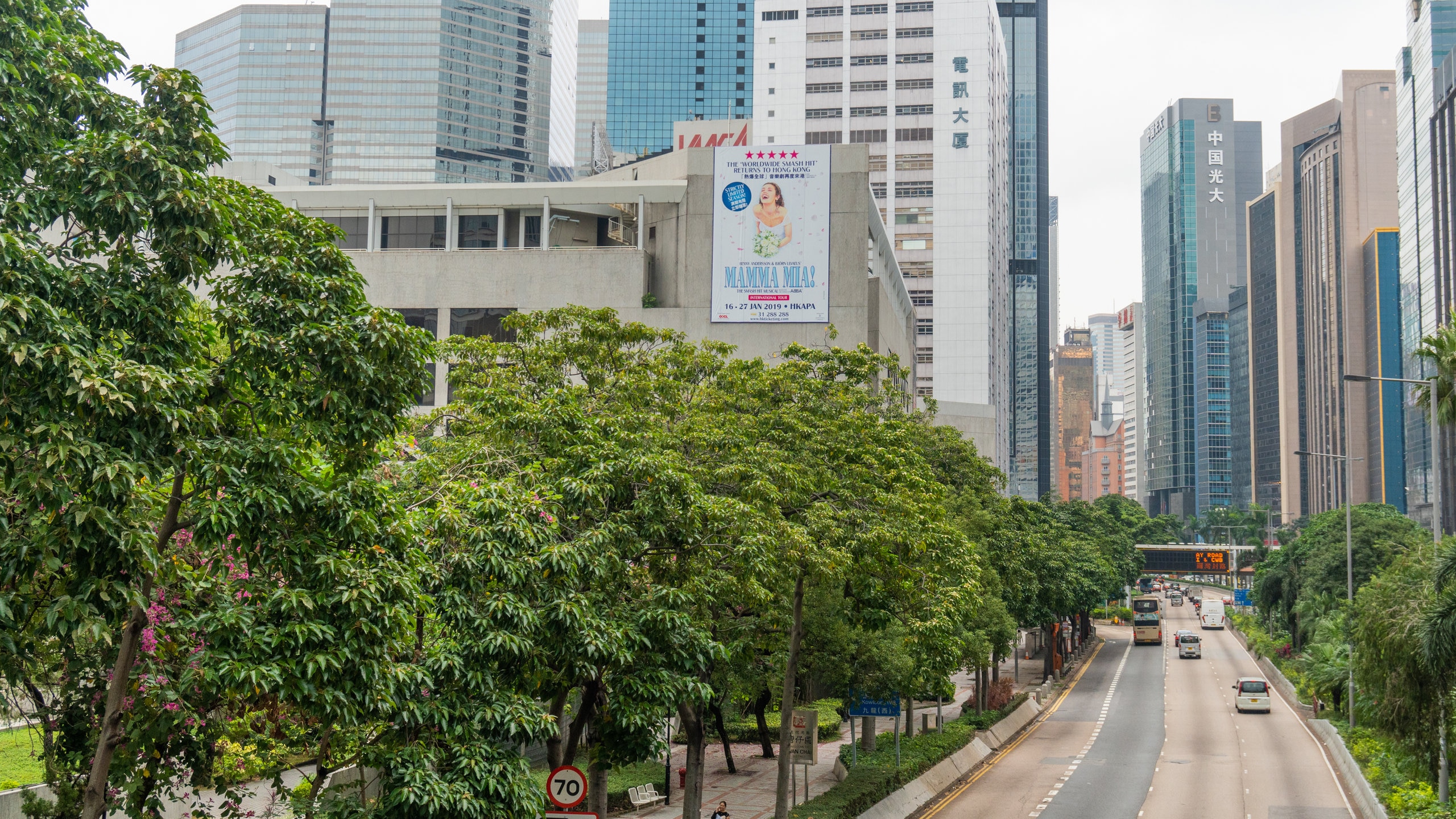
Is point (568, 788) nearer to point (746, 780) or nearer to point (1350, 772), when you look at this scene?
point (746, 780)

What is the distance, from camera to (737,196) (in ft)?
185

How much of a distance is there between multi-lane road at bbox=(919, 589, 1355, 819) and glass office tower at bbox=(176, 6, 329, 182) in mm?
166031

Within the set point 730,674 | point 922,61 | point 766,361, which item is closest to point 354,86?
point 922,61

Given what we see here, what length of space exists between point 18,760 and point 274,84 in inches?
7442

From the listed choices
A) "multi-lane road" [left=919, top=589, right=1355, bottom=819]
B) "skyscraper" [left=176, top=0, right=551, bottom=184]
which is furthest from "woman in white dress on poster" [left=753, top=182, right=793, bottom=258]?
"skyscraper" [left=176, top=0, right=551, bottom=184]

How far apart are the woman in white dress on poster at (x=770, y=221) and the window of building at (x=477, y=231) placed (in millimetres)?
14369

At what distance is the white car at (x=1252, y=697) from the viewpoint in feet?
165

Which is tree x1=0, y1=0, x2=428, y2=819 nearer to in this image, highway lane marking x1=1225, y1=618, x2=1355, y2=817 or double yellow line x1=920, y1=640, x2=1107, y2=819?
double yellow line x1=920, y1=640, x2=1107, y2=819

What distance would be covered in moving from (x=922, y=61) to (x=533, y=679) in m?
112

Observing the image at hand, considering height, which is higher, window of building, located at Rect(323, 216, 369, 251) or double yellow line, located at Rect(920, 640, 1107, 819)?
window of building, located at Rect(323, 216, 369, 251)

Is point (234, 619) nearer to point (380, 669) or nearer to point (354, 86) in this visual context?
point (380, 669)

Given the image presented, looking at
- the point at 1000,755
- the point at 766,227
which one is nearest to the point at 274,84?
the point at 766,227

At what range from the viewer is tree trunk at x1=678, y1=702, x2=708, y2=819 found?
21.6 meters

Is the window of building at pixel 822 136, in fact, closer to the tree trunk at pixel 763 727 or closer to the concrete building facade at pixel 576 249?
the concrete building facade at pixel 576 249
